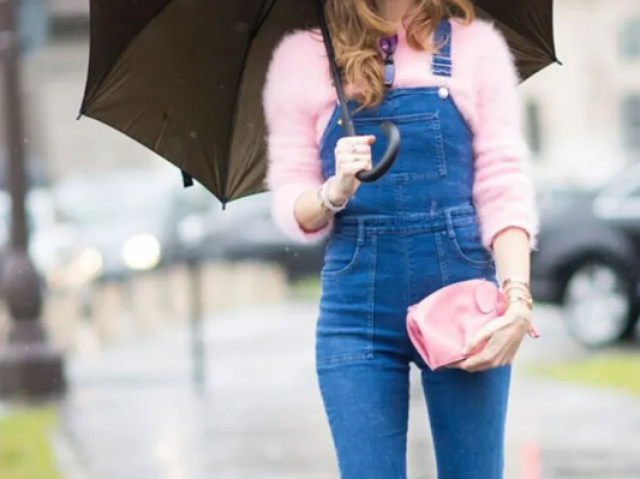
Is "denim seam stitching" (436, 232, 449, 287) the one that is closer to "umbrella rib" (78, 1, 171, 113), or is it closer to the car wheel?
"umbrella rib" (78, 1, 171, 113)

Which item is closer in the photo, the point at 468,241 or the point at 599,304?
the point at 468,241

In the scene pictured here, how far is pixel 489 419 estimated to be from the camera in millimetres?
3113

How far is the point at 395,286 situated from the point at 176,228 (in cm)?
1735

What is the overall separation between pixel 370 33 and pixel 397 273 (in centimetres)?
49

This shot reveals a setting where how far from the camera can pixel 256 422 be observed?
8844 mm

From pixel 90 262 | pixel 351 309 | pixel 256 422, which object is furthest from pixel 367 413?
pixel 90 262

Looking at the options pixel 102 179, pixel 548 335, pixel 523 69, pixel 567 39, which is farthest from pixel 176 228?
pixel 567 39

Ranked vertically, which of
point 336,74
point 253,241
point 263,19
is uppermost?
point 263,19

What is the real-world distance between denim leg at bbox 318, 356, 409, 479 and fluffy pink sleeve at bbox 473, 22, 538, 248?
1.14ft

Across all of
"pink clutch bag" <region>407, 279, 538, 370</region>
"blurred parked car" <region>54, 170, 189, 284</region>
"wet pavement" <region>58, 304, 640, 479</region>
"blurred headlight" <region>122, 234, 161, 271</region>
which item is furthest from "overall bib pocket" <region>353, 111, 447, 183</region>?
"blurred headlight" <region>122, 234, 161, 271</region>

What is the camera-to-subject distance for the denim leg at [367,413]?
120 inches

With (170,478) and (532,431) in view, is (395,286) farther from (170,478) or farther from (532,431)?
(532,431)

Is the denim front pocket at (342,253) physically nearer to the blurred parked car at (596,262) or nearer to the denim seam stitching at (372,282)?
the denim seam stitching at (372,282)

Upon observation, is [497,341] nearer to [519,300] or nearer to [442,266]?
[519,300]
